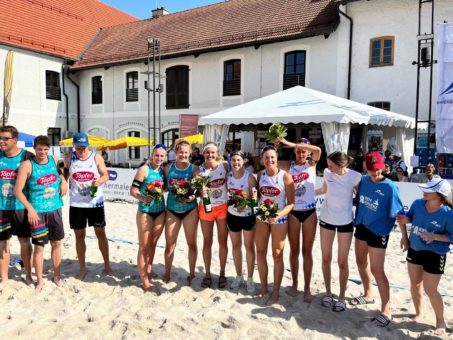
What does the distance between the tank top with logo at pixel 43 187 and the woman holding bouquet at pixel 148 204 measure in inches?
36.5

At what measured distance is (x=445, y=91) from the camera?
27.6 feet

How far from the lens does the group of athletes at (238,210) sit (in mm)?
3725

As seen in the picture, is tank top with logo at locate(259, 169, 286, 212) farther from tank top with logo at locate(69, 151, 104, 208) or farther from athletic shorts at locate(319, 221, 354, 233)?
tank top with logo at locate(69, 151, 104, 208)

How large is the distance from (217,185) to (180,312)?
4.56ft

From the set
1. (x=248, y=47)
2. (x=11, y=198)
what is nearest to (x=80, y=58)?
(x=248, y=47)

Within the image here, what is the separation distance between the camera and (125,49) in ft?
66.2

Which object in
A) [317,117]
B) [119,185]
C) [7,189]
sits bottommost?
[119,185]

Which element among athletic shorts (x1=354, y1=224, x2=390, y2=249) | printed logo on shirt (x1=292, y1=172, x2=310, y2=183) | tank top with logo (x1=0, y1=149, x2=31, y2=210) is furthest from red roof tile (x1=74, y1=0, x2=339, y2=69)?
tank top with logo (x1=0, y1=149, x2=31, y2=210)

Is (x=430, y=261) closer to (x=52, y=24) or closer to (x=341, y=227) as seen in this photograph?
(x=341, y=227)

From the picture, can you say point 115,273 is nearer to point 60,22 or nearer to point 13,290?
point 13,290

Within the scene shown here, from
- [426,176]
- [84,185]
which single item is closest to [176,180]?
[84,185]

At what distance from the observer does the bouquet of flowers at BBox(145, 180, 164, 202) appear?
4.19 meters

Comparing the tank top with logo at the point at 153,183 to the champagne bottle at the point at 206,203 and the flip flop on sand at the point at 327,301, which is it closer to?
the champagne bottle at the point at 206,203

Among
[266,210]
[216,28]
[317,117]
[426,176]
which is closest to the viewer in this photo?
[266,210]
